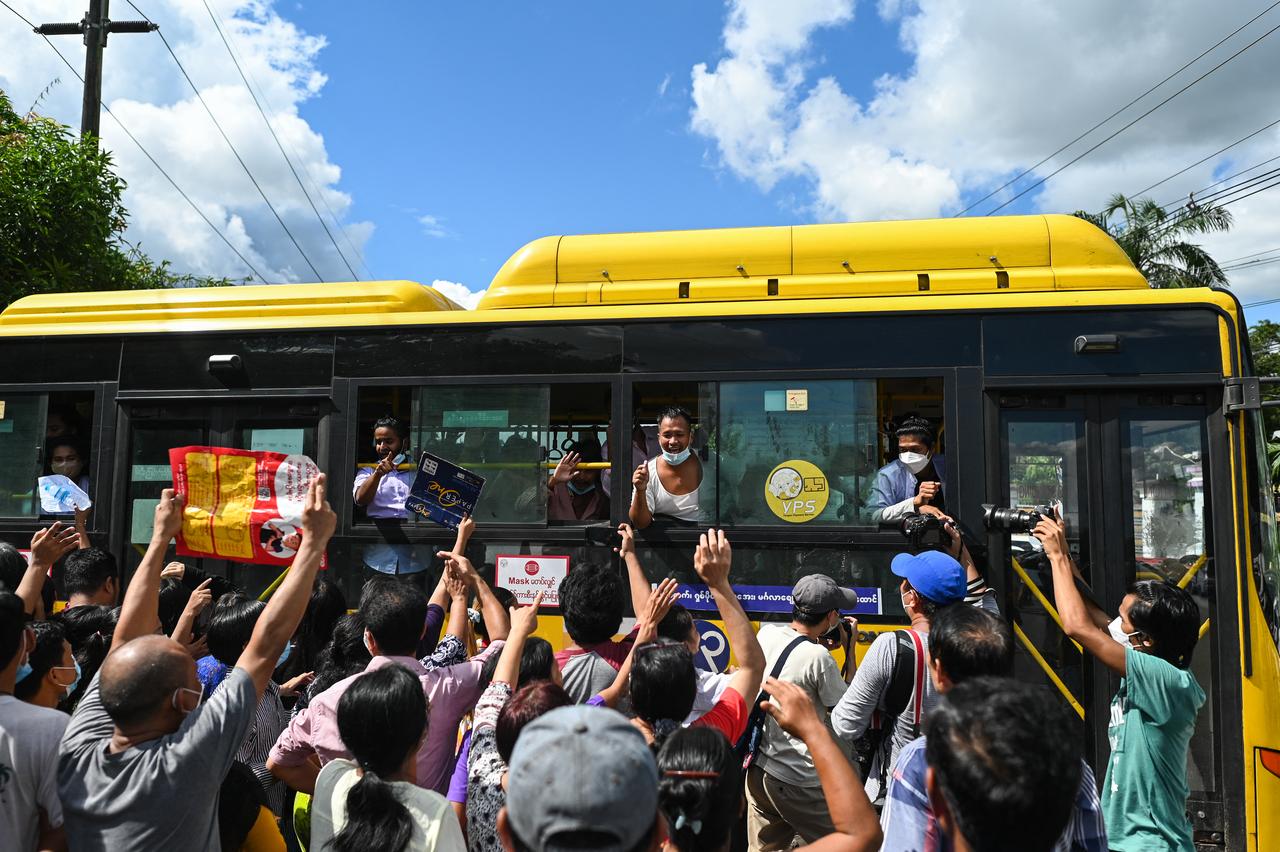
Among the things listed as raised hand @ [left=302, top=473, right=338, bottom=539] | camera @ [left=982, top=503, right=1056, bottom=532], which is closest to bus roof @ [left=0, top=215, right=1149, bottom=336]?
camera @ [left=982, top=503, right=1056, bottom=532]

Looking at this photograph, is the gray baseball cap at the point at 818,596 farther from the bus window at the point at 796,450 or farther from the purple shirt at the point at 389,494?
the purple shirt at the point at 389,494

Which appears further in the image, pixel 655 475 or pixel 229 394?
pixel 229 394

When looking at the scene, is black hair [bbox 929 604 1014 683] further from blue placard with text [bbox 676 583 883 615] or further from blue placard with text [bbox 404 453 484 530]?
blue placard with text [bbox 404 453 484 530]

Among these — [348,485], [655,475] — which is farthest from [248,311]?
[655,475]

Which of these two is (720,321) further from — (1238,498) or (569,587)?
(1238,498)

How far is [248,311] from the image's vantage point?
591cm

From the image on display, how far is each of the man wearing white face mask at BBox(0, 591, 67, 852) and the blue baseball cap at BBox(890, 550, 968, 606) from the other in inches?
113

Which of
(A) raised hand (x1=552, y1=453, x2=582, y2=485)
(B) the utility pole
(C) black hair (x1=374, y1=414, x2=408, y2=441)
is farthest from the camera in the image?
(B) the utility pole

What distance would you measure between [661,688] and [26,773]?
1.70m

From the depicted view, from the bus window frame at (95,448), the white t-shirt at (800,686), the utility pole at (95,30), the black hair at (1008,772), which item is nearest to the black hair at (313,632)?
the white t-shirt at (800,686)

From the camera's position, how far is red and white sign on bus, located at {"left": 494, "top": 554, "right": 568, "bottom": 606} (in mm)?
5070

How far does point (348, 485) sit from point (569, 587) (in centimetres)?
269

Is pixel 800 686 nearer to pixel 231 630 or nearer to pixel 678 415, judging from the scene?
pixel 678 415

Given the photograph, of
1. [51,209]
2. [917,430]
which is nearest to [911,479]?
[917,430]
